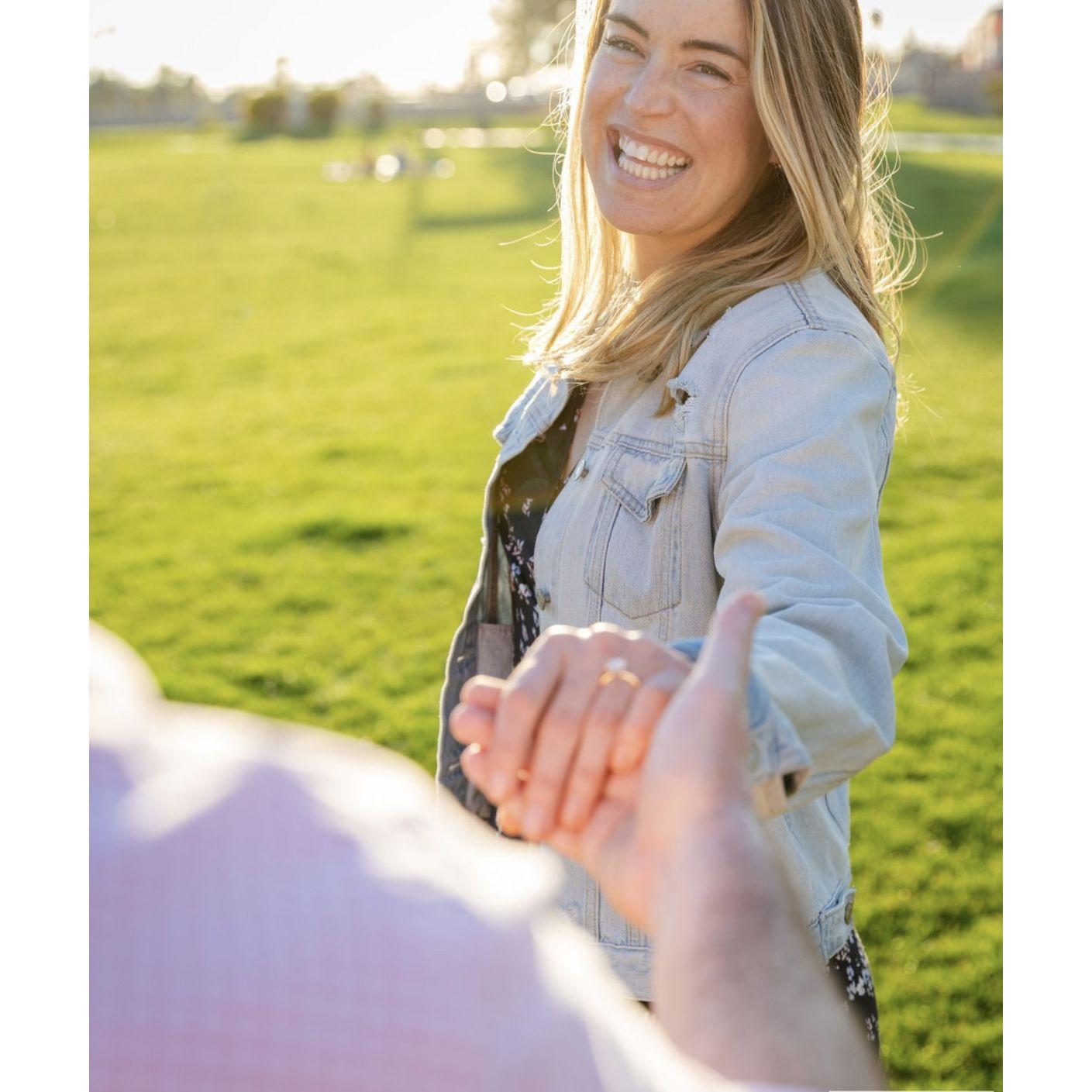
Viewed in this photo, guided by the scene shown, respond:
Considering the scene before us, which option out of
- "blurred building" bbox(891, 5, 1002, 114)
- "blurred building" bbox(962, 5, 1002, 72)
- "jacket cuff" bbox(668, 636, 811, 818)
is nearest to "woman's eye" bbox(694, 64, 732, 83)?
"jacket cuff" bbox(668, 636, 811, 818)

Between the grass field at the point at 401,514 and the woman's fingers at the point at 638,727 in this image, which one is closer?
the woman's fingers at the point at 638,727

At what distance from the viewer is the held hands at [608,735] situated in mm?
941

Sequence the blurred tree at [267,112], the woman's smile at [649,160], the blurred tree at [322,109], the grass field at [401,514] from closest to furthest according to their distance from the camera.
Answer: the woman's smile at [649,160], the grass field at [401,514], the blurred tree at [267,112], the blurred tree at [322,109]

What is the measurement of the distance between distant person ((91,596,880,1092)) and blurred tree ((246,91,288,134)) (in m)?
31.1

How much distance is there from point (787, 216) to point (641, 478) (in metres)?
0.53

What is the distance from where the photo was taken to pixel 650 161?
209cm

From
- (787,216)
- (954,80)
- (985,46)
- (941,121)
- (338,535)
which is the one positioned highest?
(954,80)

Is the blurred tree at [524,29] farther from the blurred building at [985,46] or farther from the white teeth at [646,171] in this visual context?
the white teeth at [646,171]

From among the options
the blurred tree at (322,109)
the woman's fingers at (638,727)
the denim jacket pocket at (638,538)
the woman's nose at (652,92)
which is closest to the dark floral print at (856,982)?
the denim jacket pocket at (638,538)

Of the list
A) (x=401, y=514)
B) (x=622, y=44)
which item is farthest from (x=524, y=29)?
(x=622, y=44)

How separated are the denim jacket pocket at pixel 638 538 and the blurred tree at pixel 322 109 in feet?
102

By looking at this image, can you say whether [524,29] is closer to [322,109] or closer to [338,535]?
[322,109]

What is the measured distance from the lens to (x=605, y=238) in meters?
2.47
